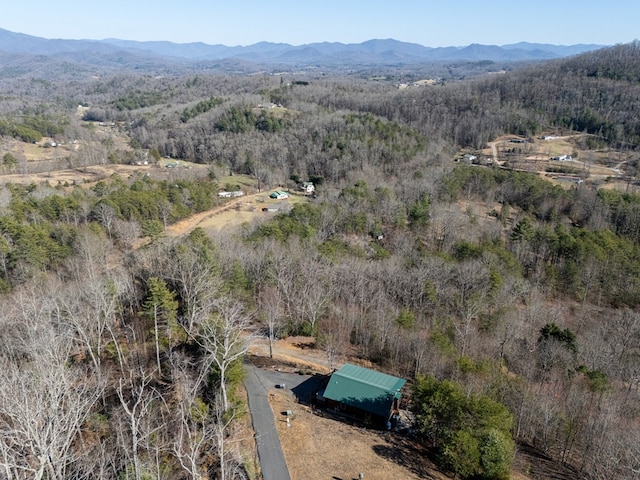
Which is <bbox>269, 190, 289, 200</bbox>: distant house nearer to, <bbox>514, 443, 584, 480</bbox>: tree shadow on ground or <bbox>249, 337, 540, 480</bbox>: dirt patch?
<bbox>249, 337, 540, 480</bbox>: dirt patch

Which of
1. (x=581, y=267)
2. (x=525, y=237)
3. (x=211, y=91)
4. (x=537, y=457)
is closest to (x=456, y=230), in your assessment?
(x=525, y=237)

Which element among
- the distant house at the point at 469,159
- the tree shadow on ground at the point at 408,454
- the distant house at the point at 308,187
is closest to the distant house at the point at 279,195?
the distant house at the point at 308,187

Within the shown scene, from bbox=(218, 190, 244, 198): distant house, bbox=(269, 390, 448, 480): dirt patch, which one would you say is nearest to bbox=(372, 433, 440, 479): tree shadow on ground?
bbox=(269, 390, 448, 480): dirt patch

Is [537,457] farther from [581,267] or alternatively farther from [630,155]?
[630,155]

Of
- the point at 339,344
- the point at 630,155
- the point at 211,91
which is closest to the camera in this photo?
the point at 339,344

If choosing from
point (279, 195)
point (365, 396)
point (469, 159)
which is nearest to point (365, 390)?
point (365, 396)

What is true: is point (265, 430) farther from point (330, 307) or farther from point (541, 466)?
point (330, 307)

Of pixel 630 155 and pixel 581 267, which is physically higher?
pixel 630 155
